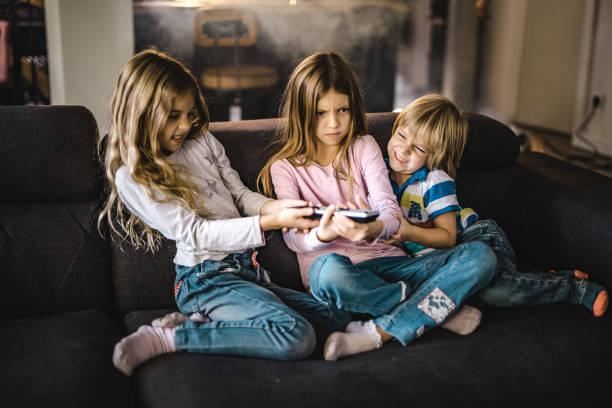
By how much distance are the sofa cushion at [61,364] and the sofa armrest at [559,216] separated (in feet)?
4.00

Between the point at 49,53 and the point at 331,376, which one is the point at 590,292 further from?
the point at 49,53

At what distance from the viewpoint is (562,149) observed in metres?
4.05

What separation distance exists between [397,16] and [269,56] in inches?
36.3

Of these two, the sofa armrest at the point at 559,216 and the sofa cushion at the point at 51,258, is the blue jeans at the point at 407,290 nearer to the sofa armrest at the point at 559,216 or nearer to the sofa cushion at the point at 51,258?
the sofa armrest at the point at 559,216

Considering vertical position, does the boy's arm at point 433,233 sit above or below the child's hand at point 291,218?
below

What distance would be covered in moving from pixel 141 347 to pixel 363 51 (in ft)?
9.02

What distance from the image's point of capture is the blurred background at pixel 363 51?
2.72 meters

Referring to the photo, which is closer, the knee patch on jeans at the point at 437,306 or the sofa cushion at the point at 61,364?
the sofa cushion at the point at 61,364

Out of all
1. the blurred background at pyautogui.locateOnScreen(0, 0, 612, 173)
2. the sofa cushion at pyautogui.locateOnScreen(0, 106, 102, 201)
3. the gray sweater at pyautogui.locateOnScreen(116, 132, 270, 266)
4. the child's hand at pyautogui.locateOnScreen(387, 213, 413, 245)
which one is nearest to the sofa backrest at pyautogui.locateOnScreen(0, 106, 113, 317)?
the sofa cushion at pyautogui.locateOnScreen(0, 106, 102, 201)

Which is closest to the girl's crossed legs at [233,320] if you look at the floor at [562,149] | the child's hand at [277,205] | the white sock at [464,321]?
the child's hand at [277,205]

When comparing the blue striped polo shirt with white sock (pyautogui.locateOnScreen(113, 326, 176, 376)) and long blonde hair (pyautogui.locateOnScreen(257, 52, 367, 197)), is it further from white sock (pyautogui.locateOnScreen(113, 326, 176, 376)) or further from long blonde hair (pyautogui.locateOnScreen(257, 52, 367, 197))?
white sock (pyautogui.locateOnScreen(113, 326, 176, 376))

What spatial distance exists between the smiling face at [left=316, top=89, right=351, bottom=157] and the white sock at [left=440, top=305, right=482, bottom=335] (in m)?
0.55

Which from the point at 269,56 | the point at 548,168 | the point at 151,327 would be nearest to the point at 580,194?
the point at 548,168

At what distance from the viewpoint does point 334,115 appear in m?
1.49
